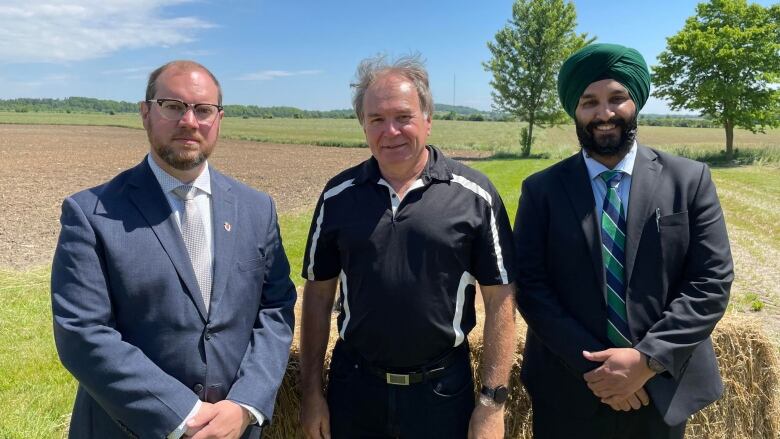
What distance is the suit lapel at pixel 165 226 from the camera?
90.0 inches

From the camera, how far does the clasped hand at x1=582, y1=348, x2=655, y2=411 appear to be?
240 centimetres

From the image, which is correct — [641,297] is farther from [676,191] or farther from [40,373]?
[40,373]

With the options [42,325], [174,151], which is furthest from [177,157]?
[42,325]

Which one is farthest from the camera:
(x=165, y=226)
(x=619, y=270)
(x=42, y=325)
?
(x=42, y=325)

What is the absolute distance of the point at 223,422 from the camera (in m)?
2.26

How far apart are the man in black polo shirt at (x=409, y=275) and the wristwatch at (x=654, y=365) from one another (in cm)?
61

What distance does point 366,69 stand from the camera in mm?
2670

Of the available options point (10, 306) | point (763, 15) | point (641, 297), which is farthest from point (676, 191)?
point (763, 15)

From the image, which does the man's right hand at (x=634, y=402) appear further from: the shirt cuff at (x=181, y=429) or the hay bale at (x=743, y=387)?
the shirt cuff at (x=181, y=429)

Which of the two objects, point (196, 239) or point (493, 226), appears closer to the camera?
point (196, 239)

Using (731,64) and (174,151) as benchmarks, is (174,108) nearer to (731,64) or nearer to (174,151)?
(174,151)

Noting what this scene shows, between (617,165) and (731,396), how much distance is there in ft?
7.67

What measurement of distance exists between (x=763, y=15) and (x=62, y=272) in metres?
41.6

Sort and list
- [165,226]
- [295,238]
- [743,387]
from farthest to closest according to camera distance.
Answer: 1. [295,238]
2. [743,387]
3. [165,226]
